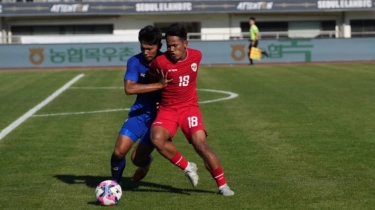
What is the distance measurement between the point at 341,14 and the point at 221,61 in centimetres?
1936

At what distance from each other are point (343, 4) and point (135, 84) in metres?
48.2

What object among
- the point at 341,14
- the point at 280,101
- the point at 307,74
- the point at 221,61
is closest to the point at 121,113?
the point at 280,101

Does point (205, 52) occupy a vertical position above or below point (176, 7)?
A: below

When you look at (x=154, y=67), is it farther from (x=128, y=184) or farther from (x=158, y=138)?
(x=128, y=184)

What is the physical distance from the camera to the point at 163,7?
5450 cm

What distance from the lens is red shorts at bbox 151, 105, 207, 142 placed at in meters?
8.64

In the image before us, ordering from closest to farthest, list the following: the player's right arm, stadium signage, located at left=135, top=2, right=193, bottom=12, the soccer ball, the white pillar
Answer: the soccer ball, the player's right arm, stadium signage, located at left=135, top=2, right=193, bottom=12, the white pillar

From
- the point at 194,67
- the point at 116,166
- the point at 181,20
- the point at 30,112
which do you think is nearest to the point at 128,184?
the point at 116,166

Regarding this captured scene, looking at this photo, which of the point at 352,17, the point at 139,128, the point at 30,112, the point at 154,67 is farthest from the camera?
the point at 352,17

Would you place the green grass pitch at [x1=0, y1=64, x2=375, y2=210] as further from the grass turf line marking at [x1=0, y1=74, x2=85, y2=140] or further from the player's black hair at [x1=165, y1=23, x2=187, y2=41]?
the player's black hair at [x1=165, y1=23, x2=187, y2=41]

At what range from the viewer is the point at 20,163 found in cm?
1103

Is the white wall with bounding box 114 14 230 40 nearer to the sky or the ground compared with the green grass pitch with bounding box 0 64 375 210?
nearer to the sky

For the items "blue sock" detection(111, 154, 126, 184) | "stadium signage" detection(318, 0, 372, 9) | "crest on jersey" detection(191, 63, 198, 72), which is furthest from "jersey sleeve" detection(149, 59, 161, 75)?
"stadium signage" detection(318, 0, 372, 9)

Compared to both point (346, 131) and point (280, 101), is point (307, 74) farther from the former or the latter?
point (346, 131)
